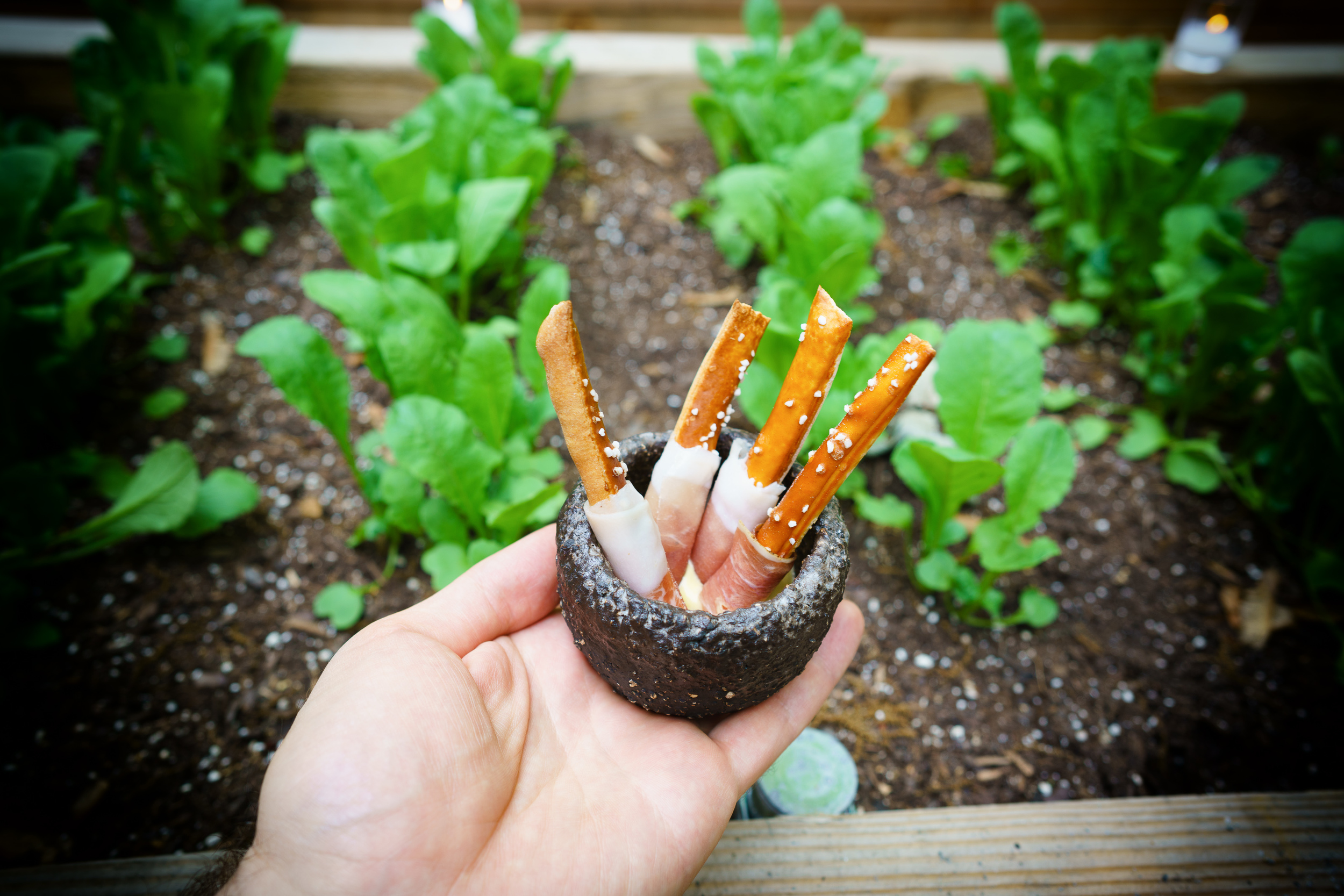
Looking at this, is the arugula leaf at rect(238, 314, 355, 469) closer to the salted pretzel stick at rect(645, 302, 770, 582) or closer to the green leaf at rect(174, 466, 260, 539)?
the green leaf at rect(174, 466, 260, 539)

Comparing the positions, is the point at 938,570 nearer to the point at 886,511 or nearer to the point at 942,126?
the point at 886,511

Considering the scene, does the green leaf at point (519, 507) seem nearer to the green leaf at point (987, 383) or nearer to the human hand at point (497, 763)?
the human hand at point (497, 763)

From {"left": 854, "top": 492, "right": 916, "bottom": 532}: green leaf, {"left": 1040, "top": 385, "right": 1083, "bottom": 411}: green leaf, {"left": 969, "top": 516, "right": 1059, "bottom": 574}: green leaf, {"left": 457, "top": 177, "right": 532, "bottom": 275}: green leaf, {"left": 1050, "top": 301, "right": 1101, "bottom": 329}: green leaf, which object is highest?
{"left": 457, "top": 177, "right": 532, "bottom": 275}: green leaf

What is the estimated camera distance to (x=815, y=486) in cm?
86

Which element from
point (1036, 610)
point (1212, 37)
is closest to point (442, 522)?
point (1036, 610)

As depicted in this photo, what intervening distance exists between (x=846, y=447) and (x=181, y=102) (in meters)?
1.97

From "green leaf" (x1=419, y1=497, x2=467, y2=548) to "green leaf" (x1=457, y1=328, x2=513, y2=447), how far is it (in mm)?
178

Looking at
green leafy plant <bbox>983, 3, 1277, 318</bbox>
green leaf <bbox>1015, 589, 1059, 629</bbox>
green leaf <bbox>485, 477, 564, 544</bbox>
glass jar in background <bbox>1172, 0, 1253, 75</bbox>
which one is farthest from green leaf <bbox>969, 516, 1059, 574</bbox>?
glass jar in background <bbox>1172, 0, 1253, 75</bbox>

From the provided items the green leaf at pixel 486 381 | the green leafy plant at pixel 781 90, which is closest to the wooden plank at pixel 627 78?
the green leafy plant at pixel 781 90

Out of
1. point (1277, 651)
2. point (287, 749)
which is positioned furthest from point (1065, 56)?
point (287, 749)

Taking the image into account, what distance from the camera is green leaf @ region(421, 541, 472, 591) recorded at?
1.30 m

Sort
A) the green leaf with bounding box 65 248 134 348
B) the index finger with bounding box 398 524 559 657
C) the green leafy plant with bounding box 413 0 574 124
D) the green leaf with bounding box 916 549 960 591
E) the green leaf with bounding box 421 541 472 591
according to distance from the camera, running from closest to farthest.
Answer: the index finger with bounding box 398 524 559 657
the green leaf with bounding box 421 541 472 591
the green leaf with bounding box 916 549 960 591
the green leaf with bounding box 65 248 134 348
the green leafy plant with bounding box 413 0 574 124

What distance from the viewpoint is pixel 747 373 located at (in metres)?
1.46

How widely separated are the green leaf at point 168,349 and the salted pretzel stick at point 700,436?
150 centimetres
